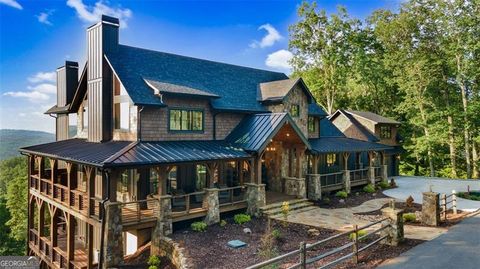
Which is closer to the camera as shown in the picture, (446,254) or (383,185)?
(446,254)

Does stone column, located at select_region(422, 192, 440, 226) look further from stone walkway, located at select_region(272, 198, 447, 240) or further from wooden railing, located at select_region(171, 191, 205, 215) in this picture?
wooden railing, located at select_region(171, 191, 205, 215)

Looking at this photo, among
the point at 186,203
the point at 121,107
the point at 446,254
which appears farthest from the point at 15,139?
the point at 446,254

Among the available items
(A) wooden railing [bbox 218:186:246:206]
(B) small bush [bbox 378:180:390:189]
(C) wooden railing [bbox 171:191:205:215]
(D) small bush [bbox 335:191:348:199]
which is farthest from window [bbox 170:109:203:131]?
(B) small bush [bbox 378:180:390:189]

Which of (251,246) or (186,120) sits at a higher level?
(186,120)

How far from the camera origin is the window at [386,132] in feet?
110

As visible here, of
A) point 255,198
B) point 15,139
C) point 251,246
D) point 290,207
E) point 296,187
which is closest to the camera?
point 251,246

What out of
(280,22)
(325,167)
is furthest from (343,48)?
(325,167)

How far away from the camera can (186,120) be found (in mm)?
16984

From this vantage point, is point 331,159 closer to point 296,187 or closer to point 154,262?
point 296,187

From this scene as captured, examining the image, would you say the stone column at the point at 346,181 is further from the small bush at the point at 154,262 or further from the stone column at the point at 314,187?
the small bush at the point at 154,262

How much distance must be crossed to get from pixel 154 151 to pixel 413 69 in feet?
101

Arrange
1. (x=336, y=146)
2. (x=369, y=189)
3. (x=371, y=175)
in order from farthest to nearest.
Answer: (x=371, y=175) < (x=369, y=189) < (x=336, y=146)

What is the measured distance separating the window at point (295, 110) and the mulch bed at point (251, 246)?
851cm

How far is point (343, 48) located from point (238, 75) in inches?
844
